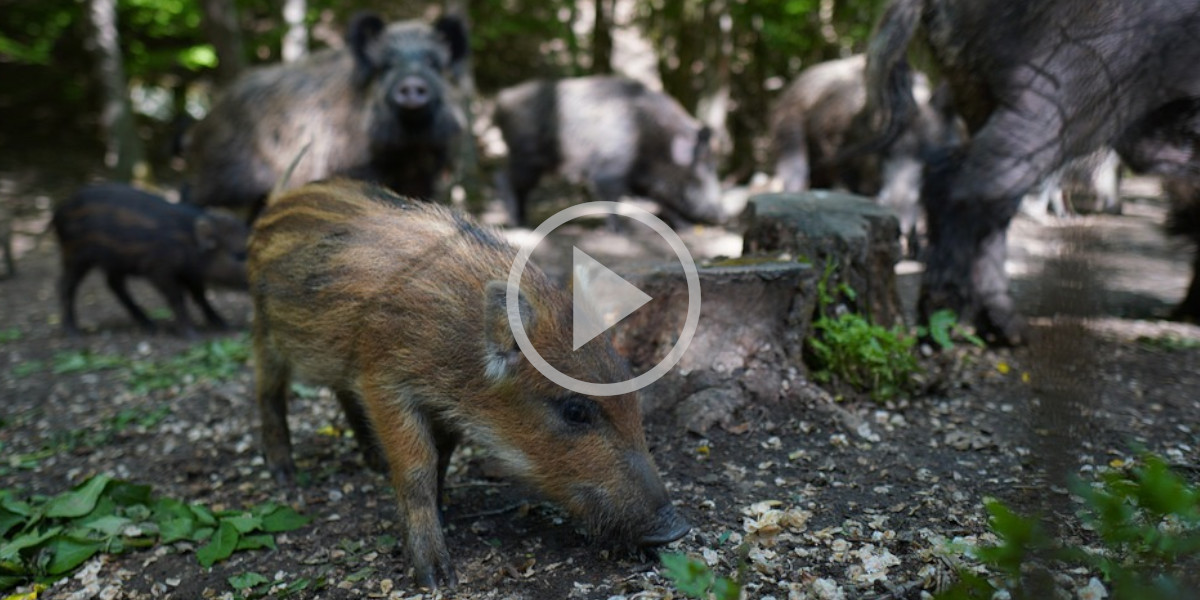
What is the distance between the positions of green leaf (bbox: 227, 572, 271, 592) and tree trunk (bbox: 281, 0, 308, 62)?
728 cm

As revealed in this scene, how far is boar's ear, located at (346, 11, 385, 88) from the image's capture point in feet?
19.9

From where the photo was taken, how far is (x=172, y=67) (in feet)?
46.2

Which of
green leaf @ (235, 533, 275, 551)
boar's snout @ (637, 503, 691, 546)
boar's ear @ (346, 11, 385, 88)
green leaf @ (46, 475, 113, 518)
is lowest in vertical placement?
green leaf @ (235, 533, 275, 551)

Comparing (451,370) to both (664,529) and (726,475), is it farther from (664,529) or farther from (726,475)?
(726,475)

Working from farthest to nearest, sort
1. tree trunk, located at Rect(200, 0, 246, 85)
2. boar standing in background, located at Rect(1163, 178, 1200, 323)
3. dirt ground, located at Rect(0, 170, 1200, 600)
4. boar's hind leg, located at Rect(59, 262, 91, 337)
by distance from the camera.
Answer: tree trunk, located at Rect(200, 0, 246, 85)
boar's hind leg, located at Rect(59, 262, 91, 337)
boar standing in background, located at Rect(1163, 178, 1200, 323)
dirt ground, located at Rect(0, 170, 1200, 600)

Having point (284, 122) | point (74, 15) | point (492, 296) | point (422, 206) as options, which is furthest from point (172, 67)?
point (492, 296)

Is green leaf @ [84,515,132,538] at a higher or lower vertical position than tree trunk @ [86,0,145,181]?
lower

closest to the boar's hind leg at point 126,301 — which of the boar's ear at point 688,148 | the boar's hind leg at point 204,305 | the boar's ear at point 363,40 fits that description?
the boar's hind leg at point 204,305

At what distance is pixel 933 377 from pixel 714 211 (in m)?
6.04

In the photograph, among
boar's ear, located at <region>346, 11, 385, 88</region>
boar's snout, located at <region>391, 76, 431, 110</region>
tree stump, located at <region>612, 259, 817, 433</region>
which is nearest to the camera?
tree stump, located at <region>612, 259, 817, 433</region>

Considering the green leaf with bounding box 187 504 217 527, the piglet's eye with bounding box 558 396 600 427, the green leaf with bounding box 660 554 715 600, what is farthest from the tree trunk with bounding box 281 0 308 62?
the green leaf with bounding box 660 554 715 600

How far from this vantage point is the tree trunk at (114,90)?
9414 millimetres

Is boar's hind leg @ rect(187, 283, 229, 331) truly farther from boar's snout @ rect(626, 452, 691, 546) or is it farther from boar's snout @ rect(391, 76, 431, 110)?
boar's snout @ rect(626, 452, 691, 546)

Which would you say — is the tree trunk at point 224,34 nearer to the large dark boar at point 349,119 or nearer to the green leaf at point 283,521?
the large dark boar at point 349,119
